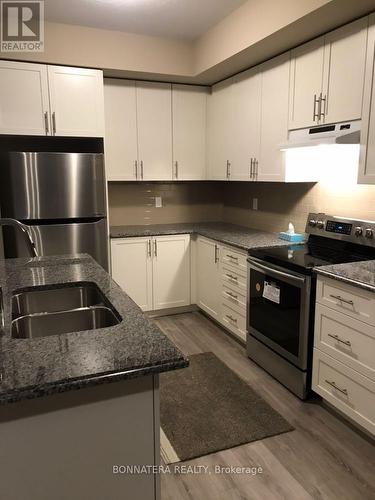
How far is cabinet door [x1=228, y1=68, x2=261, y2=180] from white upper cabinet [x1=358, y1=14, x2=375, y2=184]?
110 centimetres

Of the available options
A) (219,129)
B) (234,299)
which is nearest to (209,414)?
(234,299)

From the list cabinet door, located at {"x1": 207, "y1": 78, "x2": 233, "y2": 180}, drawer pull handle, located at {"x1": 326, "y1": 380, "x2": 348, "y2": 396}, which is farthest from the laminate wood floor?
cabinet door, located at {"x1": 207, "y1": 78, "x2": 233, "y2": 180}

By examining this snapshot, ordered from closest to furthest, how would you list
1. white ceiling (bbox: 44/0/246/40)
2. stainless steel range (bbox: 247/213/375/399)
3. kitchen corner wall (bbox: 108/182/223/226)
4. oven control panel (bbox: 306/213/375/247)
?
stainless steel range (bbox: 247/213/375/399) → oven control panel (bbox: 306/213/375/247) → white ceiling (bbox: 44/0/246/40) → kitchen corner wall (bbox: 108/182/223/226)

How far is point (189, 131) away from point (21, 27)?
171 cm

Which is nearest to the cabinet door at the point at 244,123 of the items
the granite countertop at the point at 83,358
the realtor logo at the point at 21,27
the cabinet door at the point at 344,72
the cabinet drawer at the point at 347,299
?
the cabinet door at the point at 344,72

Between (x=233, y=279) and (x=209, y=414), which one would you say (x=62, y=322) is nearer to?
(x=209, y=414)

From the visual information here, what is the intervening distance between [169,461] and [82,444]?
3.57 feet

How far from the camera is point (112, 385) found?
1.05m

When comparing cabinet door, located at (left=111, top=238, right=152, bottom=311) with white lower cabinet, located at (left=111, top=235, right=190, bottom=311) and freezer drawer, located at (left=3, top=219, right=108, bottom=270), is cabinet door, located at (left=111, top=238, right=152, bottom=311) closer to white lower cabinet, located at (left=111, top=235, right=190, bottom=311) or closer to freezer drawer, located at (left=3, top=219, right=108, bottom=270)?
white lower cabinet, located at (left=111, top=235, right=190, bottom=311)

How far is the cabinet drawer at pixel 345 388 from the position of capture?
6.45 ft

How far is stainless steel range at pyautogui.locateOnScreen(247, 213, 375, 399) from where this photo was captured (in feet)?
7.71

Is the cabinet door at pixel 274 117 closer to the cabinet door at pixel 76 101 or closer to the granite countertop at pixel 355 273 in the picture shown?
the granite countertop at pixel 355 273

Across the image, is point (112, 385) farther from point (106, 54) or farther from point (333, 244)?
point (106, 54)

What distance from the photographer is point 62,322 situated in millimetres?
1647
